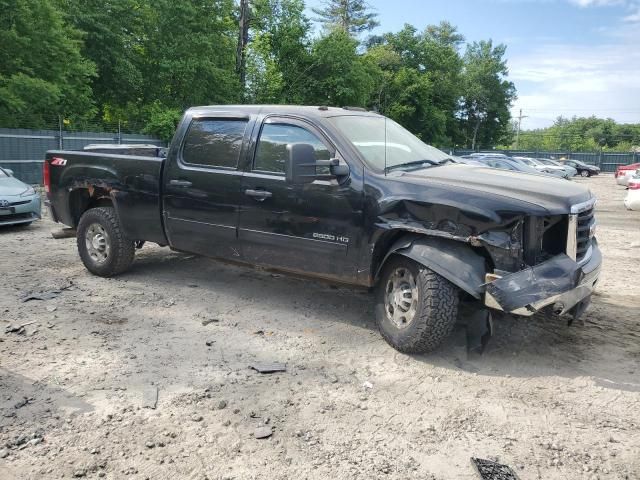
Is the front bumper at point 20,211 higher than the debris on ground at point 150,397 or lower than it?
higher

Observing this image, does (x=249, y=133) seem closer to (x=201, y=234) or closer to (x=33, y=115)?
(x=201, y=234)

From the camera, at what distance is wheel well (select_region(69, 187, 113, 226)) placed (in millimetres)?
6652

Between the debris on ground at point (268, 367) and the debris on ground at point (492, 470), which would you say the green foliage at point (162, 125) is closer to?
the debris on ground at point (268, 367)

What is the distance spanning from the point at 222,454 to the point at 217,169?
3098 millimetres

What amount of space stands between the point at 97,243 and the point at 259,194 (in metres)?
2.58

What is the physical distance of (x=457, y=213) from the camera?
409 centimetres

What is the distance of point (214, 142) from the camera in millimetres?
5613

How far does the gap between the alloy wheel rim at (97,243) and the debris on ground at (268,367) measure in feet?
9.92

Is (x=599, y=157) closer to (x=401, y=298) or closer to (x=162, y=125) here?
(x=162, y=125)

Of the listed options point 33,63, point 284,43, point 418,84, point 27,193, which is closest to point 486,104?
point 418,84

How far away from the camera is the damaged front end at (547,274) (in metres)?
3.85

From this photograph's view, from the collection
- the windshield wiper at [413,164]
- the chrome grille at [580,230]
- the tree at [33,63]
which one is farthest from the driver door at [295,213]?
the tree at [33,63]

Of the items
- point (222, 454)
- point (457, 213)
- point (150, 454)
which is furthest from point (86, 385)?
point (457, 213)

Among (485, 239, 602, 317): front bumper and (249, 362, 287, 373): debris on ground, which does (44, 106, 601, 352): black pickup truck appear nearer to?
(485, 239, 602, 317): front bumper
